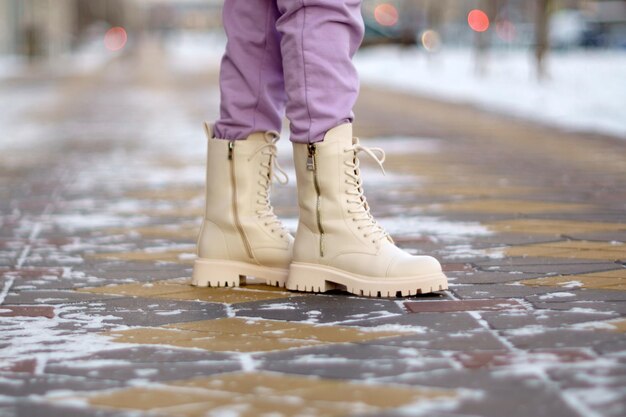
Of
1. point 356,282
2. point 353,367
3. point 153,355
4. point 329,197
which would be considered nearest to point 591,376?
point 353,367

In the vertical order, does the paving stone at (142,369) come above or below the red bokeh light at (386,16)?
below

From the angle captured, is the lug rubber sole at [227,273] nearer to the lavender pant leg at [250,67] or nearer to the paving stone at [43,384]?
the lavender pant leg at [250,67]

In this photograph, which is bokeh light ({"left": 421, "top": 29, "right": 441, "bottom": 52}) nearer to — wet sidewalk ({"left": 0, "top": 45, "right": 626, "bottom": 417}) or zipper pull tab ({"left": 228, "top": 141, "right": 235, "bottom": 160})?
wet sidewalk ({"left": 0, "top": 45, "right": 626, "bottom": 417})

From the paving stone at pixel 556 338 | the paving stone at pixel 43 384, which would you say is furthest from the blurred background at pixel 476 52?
the paving stone at pixel 43 384

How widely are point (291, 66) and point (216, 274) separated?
537mm

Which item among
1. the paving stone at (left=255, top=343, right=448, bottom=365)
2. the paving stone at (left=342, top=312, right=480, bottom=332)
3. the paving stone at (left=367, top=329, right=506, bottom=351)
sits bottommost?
the paving stone at (left=255, top=343, right=448, bottom=365)

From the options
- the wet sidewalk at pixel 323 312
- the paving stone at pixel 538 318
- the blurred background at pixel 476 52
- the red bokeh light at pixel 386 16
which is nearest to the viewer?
the wet sidewalk at pixel 323 312

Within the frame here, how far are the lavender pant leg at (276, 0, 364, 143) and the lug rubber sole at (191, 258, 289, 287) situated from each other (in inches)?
13.9

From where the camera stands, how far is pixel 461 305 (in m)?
2.52

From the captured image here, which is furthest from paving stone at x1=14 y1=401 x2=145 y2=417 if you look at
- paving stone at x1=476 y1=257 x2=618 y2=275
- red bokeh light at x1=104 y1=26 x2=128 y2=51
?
red bokeh light at x1=104 y1=26 x2=128 y2=51

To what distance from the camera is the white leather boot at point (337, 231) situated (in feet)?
8.81

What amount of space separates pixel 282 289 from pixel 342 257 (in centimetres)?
18

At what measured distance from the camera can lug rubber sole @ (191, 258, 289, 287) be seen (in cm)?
283

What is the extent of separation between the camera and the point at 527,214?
4.11 meters
